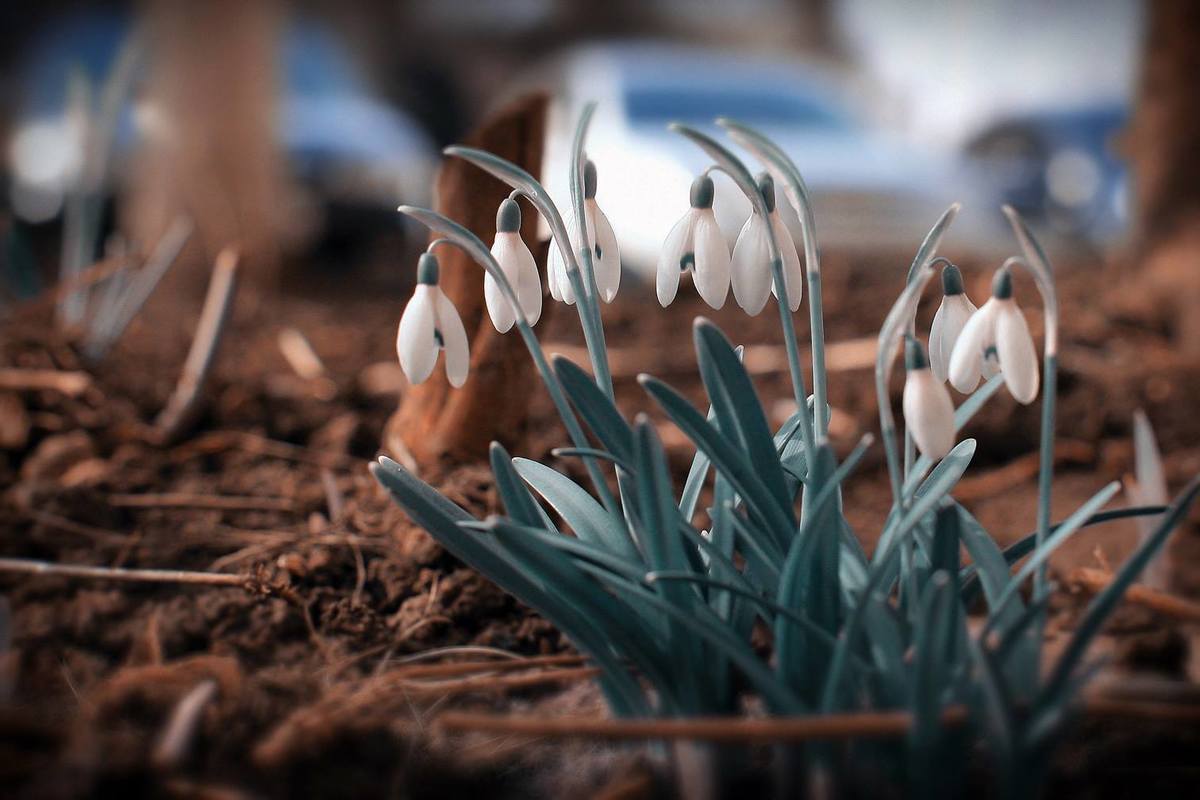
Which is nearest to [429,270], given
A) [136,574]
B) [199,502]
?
[136,574]

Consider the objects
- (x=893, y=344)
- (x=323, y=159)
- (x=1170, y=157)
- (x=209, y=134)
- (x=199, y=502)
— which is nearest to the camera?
(x=893, y=344)

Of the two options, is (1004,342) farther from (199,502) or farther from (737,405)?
(199,502)

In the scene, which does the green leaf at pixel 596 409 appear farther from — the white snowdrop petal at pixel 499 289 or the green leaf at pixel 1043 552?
the green leaf at pixel 1043 552

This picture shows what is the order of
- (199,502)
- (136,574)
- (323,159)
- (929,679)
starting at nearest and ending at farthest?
(929,679), (136,574), (199,502), (323,159)

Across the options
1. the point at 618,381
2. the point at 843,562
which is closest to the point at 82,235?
the point at 618,381

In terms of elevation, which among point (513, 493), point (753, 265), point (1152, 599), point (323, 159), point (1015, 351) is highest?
point (323, 159)

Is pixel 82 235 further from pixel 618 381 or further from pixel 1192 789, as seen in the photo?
pixel 1192 789
